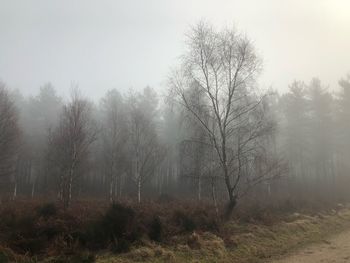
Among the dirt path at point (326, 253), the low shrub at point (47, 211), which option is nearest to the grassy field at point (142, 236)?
the low shrub at point (47, 211)

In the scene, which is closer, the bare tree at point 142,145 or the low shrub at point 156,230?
the low shrub at point 156,230

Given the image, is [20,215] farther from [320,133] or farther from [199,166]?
[320,133]

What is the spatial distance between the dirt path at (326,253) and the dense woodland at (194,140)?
14.4 ft

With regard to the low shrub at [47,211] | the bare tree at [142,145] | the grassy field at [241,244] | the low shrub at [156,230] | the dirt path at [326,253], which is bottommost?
the dirt path at [326,253]

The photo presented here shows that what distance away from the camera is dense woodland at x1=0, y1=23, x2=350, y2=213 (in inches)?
716

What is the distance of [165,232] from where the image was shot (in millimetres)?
A: 12977

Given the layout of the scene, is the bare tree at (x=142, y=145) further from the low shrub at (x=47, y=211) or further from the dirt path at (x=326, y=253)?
the dirt path at (x=326, y=253)

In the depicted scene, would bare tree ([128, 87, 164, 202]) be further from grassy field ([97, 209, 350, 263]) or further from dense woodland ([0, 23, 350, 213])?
grassy field ([97, 209, 350, 263])

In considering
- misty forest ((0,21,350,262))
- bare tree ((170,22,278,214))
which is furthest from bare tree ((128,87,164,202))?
bare tree ((170,22,278,214))

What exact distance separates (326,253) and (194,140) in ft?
28.1

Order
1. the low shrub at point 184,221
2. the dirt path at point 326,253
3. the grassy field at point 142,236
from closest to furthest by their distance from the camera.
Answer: the grassy field at point 142,236 → the dirt path at point 326,253 → the low shrub at point 184,221

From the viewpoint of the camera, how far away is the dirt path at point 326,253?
10.9 metres

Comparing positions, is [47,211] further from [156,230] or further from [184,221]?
[184,221]

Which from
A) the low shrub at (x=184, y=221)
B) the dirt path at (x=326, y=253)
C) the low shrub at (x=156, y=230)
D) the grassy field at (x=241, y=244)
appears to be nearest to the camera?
the grassy field at (x=241, y=244)
